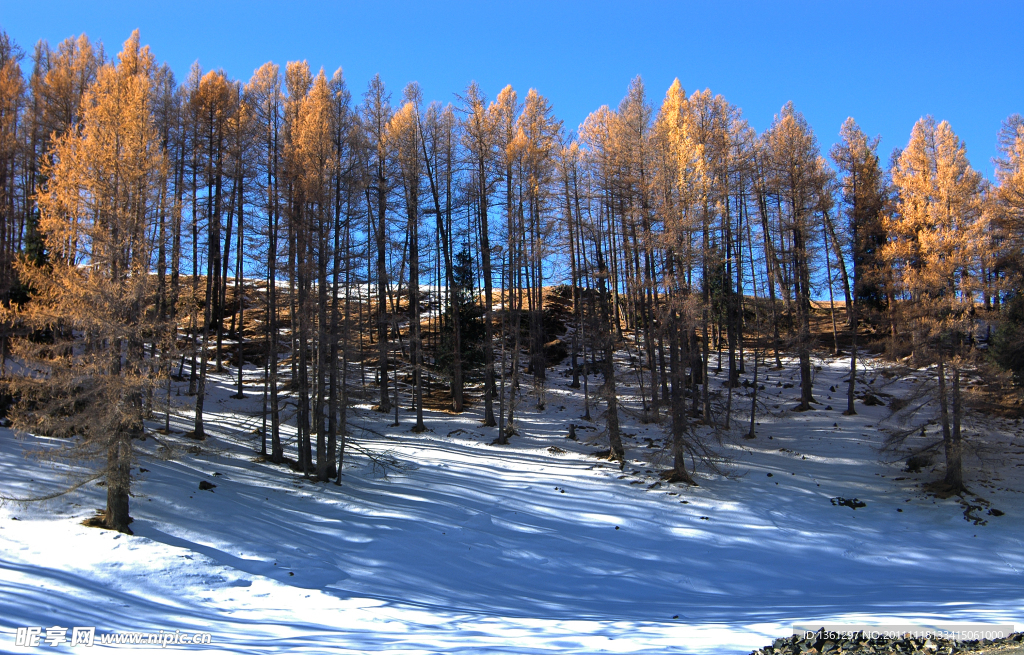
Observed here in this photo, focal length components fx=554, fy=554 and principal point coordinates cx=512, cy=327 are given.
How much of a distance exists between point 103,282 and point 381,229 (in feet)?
51.3

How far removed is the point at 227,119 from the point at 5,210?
8952 millimetres

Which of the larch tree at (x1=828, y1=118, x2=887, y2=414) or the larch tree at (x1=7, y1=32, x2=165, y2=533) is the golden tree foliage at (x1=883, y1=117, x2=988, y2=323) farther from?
the larch tree at (x1=7, y1=32, x2=165, y2=533)

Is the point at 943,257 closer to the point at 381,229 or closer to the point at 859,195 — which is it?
the point at 859,195

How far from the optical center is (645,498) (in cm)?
1598

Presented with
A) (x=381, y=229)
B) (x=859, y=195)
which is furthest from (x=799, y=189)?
(x=381, y=229)

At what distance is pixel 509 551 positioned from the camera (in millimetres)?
12289

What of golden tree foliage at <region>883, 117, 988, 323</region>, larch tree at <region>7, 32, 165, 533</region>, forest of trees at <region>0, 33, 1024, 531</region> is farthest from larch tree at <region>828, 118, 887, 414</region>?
larch tree at <region>7, 32, 165, 533</region>

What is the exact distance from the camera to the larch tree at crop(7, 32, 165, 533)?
10672 millimetres

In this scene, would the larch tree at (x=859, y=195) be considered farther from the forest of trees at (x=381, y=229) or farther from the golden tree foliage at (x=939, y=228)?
the golden tree foliage at (x=939, y=228)

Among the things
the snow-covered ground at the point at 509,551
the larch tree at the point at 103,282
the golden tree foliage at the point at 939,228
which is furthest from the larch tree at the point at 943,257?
the larch tree at the point at 103,282

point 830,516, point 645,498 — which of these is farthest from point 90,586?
point 830,516

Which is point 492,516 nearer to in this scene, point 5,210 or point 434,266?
point 434,266

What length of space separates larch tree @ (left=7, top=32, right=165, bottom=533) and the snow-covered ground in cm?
197

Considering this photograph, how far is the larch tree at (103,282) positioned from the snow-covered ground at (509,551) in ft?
6.48
